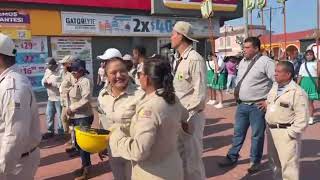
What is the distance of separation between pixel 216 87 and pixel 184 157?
932 cm

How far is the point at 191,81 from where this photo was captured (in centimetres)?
458

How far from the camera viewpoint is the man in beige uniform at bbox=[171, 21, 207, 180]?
4.46 metres

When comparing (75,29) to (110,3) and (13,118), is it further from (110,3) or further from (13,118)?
(13,118)

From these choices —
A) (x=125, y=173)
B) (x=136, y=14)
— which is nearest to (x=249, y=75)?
(x=125, y=173)

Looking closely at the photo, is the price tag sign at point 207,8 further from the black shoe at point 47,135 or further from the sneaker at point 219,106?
the black shoe at point 47,135

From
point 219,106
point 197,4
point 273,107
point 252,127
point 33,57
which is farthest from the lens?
point 197,4

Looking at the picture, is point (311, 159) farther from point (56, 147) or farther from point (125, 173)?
point (56, 147)

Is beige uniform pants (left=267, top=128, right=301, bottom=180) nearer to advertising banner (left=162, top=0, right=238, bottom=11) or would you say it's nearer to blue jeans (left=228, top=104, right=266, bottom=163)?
blue jeans (left=228, top=104, right=266, bottom=163)

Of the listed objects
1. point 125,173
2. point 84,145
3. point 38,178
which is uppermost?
point 84,145

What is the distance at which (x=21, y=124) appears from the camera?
3059mm

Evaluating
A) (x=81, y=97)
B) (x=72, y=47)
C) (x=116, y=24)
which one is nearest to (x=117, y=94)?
(x=81, y=97)

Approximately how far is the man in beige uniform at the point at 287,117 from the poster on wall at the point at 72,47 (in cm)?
1094

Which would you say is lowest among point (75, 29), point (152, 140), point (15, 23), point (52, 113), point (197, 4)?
point (52, 113)

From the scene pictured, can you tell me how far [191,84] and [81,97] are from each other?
209 cm
